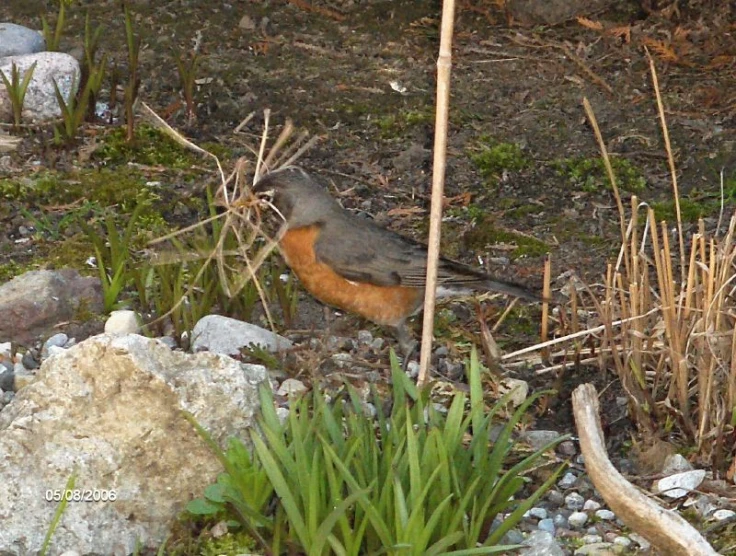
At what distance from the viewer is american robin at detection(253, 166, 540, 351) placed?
16.9 ft

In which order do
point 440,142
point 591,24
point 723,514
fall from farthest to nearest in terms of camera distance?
point 591,24
point 723,514
point 440,142

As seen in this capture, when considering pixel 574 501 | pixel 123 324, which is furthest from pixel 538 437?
pixel 123 324

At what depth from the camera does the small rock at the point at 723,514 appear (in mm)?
3898

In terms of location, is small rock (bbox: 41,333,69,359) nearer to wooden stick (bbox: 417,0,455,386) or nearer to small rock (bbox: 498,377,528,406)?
small rock (bbox: 498,377,528,406)

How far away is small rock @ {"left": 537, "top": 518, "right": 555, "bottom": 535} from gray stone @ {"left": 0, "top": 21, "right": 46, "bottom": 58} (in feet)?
15.1

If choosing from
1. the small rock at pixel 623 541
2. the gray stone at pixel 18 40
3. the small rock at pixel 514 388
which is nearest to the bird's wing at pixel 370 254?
the small rock at pixel 514 388

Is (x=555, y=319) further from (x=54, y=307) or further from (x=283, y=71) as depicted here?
(x=283, y=71)

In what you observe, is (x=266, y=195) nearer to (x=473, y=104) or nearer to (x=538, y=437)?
(x=538, y=437)

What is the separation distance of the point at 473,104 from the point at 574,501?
3.73m

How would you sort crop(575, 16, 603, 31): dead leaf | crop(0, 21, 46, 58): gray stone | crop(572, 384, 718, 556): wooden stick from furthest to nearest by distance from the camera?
crop(575, 16, 603, 31): dead leaf, crop(0, 21, 46, 58): gray stone, crop(572, 384, 718, 556): wooden stick

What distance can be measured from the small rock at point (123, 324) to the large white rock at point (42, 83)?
7.31 ft

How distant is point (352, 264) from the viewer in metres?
5.21

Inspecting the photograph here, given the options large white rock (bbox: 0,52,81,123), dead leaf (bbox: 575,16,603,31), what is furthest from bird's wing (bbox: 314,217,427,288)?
dead leaf (bbox: 575,16,603,31)

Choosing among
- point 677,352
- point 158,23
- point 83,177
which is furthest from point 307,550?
point 158,23
